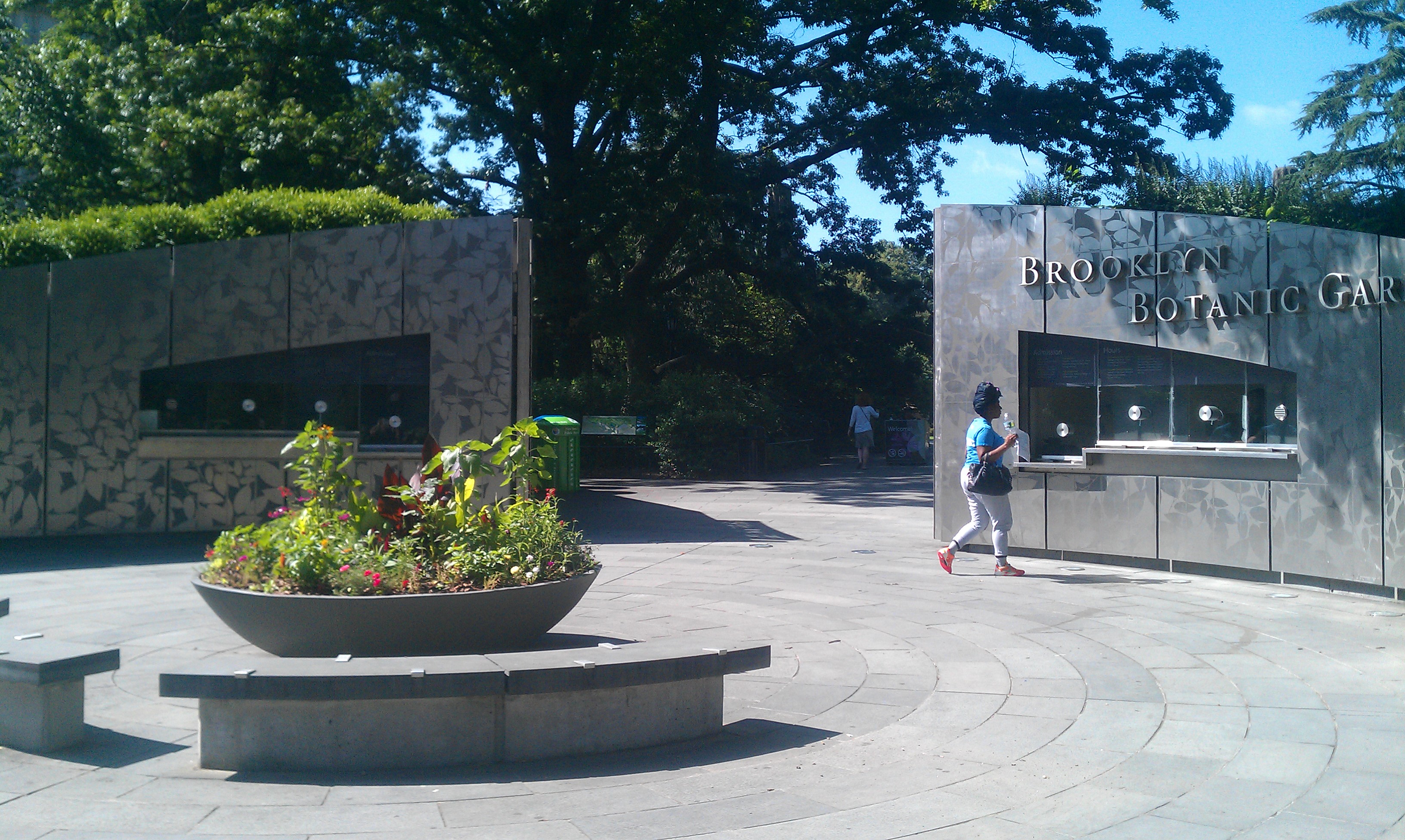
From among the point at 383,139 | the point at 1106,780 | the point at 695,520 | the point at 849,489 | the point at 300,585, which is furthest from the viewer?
the point at 383,139

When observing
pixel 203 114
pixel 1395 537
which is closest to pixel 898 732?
pixel 1395 537

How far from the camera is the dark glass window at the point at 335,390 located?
1380 centimetres

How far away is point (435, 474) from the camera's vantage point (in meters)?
7.30

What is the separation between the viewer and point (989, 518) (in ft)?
36.1

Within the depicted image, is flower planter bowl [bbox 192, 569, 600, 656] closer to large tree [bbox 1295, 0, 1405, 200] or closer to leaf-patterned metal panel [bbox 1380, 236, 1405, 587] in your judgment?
leaf-patterned metal panel [bbox 1380, 236, 1405, 587]

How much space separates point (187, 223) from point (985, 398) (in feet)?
37.9

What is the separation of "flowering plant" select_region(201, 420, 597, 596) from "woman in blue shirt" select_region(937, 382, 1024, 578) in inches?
205

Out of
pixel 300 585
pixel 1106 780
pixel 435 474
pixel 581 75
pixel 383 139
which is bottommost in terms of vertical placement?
pixel 1106 780

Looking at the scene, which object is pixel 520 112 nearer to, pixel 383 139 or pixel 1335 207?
pixel 383 139

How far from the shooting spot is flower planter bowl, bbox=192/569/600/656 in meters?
6.01

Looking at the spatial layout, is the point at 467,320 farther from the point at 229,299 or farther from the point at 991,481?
the point at 991,481

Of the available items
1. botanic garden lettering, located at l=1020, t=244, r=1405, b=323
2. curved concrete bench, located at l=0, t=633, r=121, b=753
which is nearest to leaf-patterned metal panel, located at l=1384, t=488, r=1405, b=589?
botanic garden lettering, located at l=1020, t=244, r=1405, b=323

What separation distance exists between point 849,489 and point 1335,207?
33.8 ft

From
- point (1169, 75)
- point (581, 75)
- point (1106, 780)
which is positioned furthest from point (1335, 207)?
point (1106, 780)
